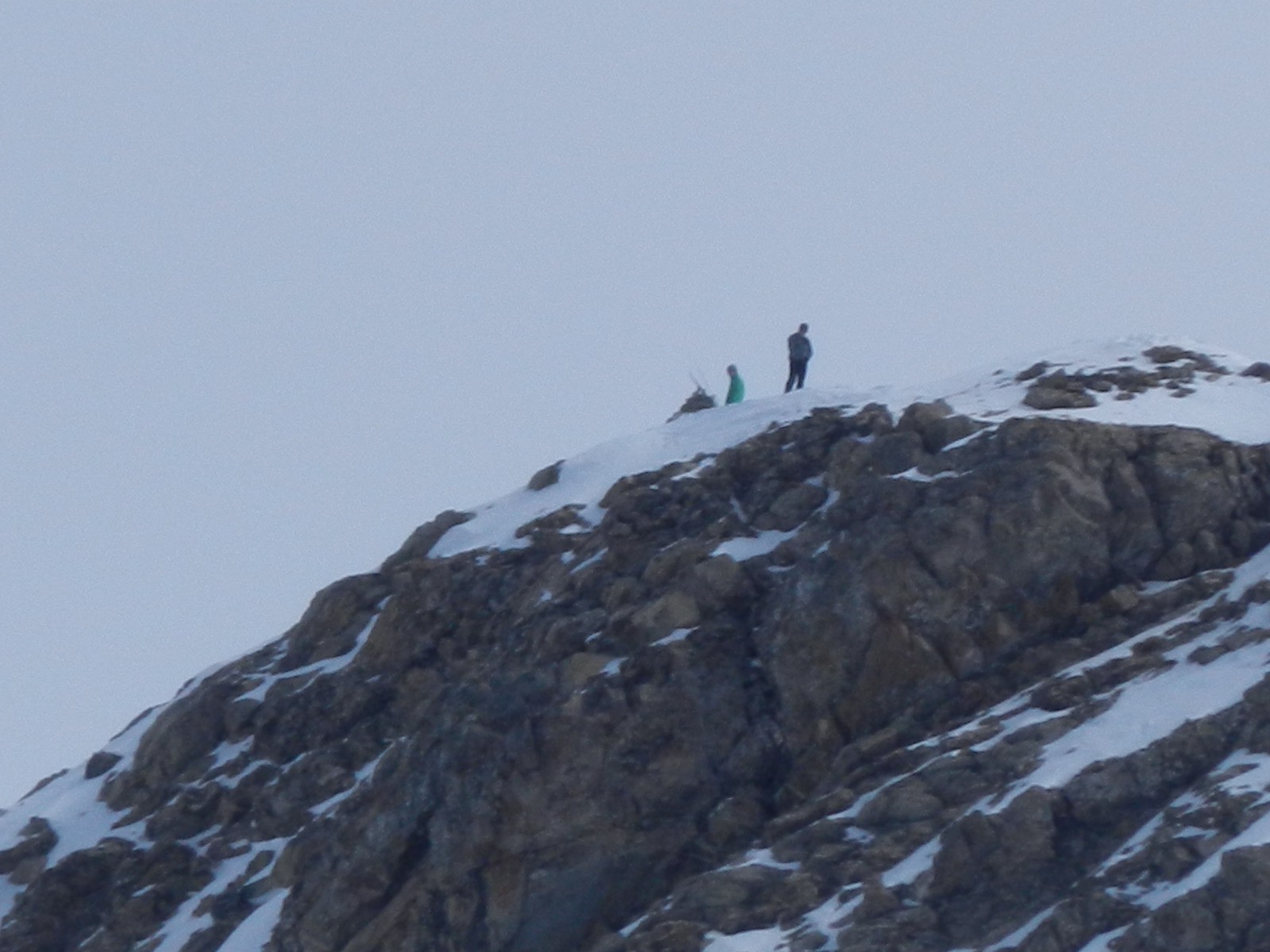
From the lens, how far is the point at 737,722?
2773 cm

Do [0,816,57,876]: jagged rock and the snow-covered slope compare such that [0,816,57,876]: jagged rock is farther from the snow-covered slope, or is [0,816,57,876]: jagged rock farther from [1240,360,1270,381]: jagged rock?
[1240,360,1270,381]: jagged rock

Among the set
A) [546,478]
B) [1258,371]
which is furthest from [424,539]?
[1258,371]

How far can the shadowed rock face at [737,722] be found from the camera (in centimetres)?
2383

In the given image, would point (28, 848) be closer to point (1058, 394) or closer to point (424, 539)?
point (424, 539)

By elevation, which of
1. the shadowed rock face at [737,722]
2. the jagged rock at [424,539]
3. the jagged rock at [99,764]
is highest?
the jagged rock at [424,539]

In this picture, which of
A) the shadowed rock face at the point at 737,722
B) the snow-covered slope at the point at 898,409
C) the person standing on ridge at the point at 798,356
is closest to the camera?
the shadowed rock face at the point at 737,722

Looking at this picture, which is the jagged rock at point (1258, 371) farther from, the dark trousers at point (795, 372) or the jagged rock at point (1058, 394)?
the dark trousers at point (795, 372)

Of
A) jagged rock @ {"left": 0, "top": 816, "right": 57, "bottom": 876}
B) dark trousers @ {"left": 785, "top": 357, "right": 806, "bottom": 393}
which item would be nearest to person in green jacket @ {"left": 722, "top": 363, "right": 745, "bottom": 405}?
dark trousers @ {"left": 785, "top": 357, "right": 806, "bottom": 393}

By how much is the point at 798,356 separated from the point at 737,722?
13.4 meters

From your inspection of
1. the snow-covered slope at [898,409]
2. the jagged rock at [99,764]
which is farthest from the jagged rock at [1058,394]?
the jagged rock at [99,764]

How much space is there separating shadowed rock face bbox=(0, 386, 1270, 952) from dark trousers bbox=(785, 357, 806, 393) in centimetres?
718

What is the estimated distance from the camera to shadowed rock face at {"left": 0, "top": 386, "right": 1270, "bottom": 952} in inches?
938

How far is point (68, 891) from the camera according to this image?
32188 mm

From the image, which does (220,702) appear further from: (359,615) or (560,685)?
(560,685)
